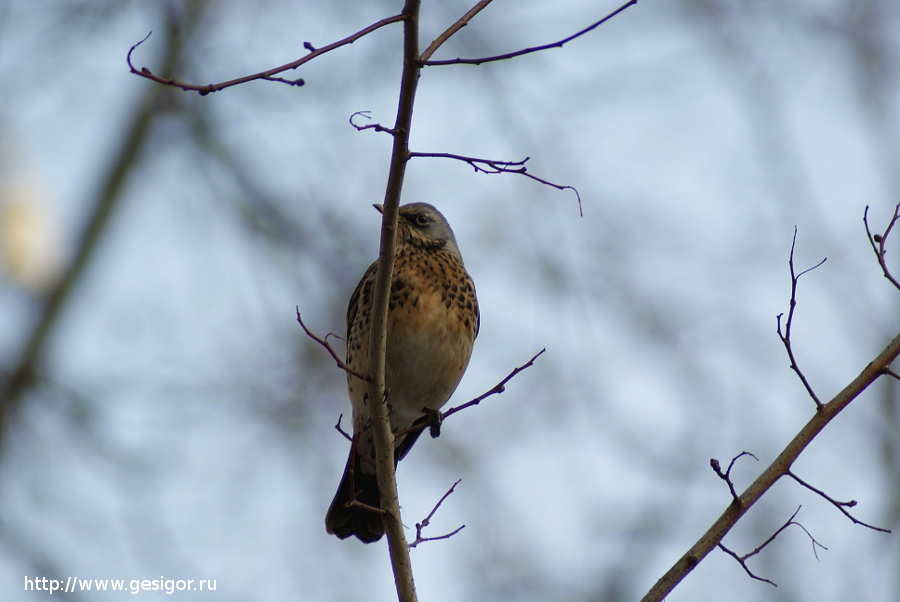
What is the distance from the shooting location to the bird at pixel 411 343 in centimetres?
553

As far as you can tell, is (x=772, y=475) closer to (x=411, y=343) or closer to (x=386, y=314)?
(x=386, y=314)

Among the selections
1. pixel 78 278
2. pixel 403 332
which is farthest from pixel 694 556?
pixel 78 278

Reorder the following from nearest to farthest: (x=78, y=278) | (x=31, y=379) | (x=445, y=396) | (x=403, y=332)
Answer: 1. (x=403, y=332)
2. (x=445, y=396)
3. (x=31, y=379)
4. (x=78, y=278)

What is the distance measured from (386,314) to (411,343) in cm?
159

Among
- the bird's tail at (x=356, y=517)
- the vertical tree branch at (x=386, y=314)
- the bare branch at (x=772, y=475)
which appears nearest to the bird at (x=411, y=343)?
the bird's tail at (x=356, y=517)

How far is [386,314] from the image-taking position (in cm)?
394

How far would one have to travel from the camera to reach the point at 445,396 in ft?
19.4

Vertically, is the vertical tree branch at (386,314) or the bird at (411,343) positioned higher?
the bird at (411,343)

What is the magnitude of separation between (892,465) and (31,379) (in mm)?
8913

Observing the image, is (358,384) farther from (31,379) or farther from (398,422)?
(31,379)

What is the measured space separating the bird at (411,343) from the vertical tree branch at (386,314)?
1.28m

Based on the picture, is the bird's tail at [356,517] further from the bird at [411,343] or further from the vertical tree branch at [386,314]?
the vertical tree branch at [386,314]

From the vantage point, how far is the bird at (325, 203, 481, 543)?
5.53 metres

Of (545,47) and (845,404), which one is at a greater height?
(545,47)
